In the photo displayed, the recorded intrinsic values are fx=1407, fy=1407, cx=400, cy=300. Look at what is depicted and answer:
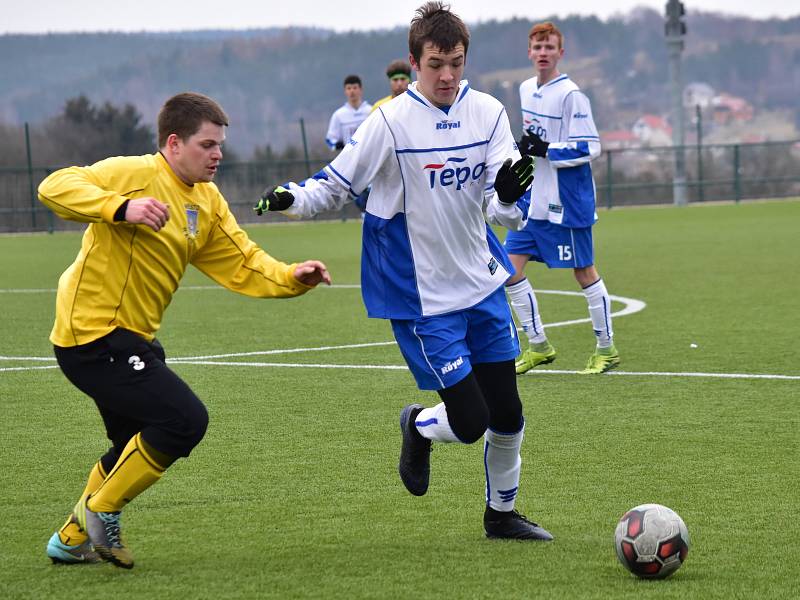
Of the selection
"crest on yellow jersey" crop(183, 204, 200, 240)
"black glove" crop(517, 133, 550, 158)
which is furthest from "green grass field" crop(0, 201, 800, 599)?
"black glove" crop(517, 133, 550, 158)

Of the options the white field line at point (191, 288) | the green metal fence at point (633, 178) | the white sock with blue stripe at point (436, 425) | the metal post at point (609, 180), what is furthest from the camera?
the metal post at point (609, 180)

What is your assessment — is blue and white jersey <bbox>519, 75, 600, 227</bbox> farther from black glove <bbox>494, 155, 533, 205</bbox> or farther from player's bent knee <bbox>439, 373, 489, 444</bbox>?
player's bent knee <bbox>439, 373, 489, 444</bbox>

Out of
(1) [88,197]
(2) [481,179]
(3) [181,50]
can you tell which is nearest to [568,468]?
(2) [481,179]

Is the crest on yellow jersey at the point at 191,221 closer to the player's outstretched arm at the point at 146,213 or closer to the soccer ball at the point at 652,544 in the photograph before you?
the player's outstretched arm at the point at 146,213

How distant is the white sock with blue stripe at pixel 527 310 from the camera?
9.44 m

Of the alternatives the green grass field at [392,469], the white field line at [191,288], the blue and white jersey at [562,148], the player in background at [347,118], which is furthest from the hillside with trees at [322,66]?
the blue and white jersey at [562,148]

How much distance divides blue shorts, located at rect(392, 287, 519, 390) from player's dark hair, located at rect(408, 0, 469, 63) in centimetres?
98

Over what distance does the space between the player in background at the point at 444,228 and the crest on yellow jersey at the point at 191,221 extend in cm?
37

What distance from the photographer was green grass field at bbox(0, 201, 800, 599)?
4930mm

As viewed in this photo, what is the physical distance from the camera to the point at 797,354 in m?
9.85

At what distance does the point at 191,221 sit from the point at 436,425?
129cm

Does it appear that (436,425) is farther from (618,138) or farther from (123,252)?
(618,138)

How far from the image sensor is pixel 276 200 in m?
5.22

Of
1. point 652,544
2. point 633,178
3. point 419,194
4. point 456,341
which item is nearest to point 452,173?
point 419,194
